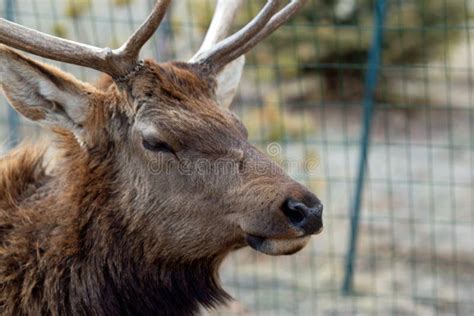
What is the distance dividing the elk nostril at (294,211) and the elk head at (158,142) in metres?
0.09

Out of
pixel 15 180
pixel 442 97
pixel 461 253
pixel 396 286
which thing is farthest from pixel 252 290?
pixel 442 97

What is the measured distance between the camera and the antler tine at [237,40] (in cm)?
485

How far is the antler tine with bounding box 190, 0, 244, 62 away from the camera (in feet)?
17.3

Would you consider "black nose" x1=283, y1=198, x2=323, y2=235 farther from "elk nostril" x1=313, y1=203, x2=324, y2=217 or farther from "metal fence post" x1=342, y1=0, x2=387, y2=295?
"metal fence post" x1=342, y1=0, x2=387, y2=295

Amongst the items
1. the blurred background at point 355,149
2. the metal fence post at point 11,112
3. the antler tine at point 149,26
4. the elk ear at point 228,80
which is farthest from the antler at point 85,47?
the metal fence post at point 11,112

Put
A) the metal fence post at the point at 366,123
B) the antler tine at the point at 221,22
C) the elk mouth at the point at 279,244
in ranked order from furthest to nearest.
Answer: the metal fence post at the point at 366,123, the antler tine at the point at 221,22, the elk mouth at the point at 279,244

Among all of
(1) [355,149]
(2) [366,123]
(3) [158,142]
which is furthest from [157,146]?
(1) [355,149]

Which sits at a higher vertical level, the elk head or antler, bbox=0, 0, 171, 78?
antler, bbox=0, 0, 171, 78

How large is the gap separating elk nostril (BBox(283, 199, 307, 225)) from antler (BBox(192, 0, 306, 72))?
1039 millimetres

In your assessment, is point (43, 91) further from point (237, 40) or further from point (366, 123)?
point (366, 123)

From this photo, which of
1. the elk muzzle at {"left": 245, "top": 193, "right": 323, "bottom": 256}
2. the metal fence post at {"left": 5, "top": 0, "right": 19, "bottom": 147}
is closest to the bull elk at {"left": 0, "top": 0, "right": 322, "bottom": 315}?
the elk muzzle at {"left": 245, "top": 193, "right": 323, "bottom": 256}

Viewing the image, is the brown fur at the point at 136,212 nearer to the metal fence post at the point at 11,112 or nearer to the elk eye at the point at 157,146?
the elk eye at the point at 157,146

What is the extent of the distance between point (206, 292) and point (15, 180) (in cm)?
115

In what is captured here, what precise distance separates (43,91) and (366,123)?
380 cm
